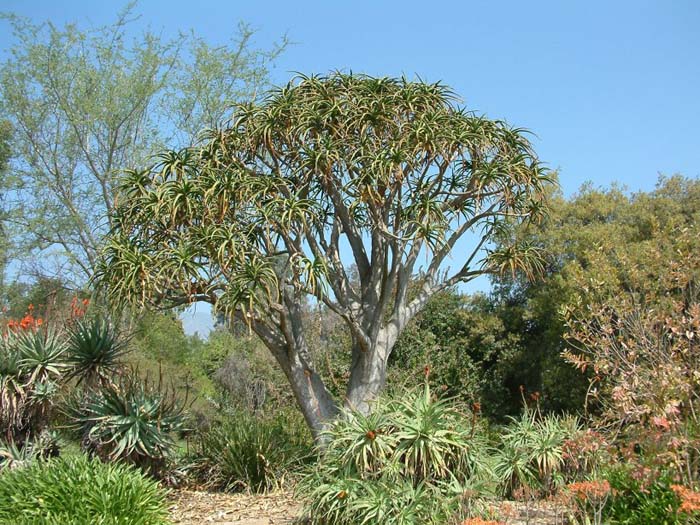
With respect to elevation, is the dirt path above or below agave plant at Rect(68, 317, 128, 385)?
below

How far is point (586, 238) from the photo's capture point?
13.9 meters

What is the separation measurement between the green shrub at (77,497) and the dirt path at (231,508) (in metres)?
0.89

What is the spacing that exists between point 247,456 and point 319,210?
3.58 meters

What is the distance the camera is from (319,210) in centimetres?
1083

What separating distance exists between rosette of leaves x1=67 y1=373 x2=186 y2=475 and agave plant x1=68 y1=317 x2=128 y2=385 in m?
0.22

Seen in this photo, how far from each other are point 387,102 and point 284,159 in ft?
5.53

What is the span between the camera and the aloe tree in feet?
30.7

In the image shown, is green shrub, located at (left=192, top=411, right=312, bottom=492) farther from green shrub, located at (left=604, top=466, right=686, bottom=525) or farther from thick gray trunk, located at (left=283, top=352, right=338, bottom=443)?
green shrub, located at (left=604, top=466, right=686, bottom=525)

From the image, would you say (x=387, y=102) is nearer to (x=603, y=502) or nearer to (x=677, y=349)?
(x=677, y=349)

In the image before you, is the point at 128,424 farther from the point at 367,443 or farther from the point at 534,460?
the point at 534,460

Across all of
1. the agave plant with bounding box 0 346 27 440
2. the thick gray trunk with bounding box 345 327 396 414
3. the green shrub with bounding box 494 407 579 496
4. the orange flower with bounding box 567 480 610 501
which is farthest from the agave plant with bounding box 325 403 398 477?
the agave plant with bounding box 0 346 27 440

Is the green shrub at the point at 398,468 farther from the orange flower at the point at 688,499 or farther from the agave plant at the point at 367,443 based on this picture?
the orange flower at the point at 688,499

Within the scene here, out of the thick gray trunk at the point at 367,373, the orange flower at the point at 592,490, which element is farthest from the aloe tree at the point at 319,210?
the orange flower at the point at 592,490

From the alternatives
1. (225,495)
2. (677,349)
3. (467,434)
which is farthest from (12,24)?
(677,349)
